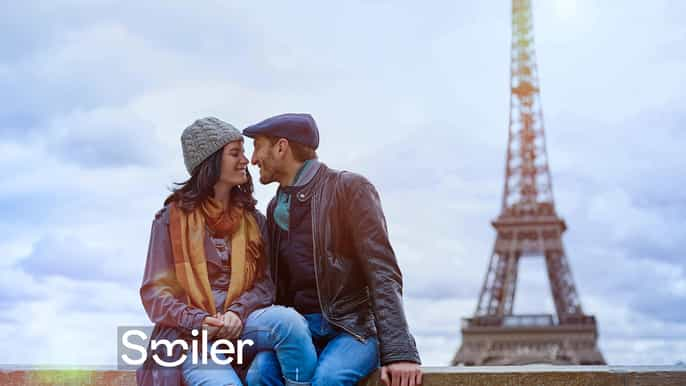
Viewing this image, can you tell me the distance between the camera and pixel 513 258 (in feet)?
137

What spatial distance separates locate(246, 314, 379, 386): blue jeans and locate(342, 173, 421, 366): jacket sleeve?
0.11 meters

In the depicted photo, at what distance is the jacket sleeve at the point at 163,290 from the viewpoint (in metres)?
4.06

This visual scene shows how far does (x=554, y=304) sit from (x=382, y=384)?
128 ft

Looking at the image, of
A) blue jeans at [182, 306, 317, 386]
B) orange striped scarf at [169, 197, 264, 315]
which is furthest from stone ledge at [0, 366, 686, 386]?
orange striped scarf at [169, 197, 264, 315]

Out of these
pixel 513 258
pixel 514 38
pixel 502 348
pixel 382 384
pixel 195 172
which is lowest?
pixel 382 384

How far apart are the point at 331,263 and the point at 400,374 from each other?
0.58 meters

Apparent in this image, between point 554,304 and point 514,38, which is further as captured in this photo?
point 514,38

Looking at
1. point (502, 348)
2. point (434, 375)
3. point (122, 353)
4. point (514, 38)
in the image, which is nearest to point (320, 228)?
point (434, 375)

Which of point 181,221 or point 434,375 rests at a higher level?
point 181,221

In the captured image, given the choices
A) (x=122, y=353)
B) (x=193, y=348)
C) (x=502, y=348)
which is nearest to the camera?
(x=193, y=348)

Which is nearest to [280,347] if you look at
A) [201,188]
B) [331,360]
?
[331,360]

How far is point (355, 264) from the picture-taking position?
4312 mm

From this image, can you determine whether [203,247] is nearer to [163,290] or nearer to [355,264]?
[163,290]

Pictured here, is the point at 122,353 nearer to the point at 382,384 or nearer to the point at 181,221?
the point at 181,221
